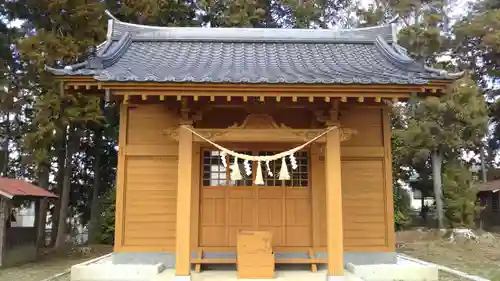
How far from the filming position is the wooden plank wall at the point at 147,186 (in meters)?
7.78

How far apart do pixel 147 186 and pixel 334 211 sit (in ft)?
11.5

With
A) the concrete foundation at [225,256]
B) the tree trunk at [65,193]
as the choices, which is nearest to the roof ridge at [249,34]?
the concrete foundation at [225,256]

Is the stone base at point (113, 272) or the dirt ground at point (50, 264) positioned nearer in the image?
the stone base at point (113, 272)

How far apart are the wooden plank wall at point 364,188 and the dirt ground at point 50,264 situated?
226 inches

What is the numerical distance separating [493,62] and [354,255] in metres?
21.1

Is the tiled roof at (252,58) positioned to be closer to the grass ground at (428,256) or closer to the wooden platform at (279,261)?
the wooden platform at (279,261)

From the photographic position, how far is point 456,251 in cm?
1442

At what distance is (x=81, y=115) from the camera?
15.1 metres

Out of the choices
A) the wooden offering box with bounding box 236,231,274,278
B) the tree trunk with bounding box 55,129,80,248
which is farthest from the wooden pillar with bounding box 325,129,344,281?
the tree trunk with bounding box 55,129,80,248

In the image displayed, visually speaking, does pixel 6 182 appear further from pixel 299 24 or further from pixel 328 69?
pixel 299 24

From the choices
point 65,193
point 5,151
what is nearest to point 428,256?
point 65,193

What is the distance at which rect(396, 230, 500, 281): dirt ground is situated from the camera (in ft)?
35.2

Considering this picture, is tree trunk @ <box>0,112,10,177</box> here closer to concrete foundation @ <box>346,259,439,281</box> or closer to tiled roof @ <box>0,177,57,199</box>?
tiled roof @ <box>0,177,57,199</box>

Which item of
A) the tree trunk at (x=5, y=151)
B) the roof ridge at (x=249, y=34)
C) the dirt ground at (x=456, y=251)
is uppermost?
the roof ridge at (x=249, y=34)
